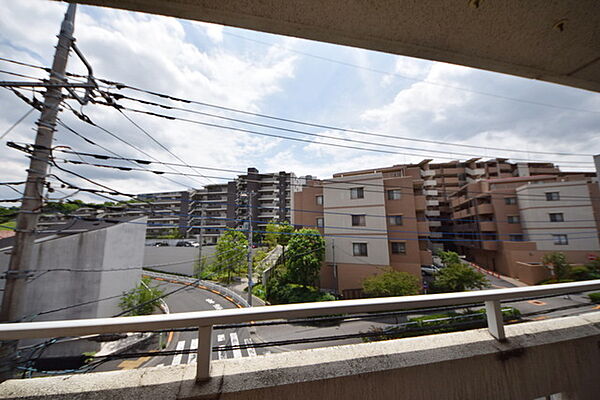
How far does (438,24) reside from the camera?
1403 millimetres

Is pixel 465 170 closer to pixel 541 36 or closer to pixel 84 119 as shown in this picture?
pixel 541 36

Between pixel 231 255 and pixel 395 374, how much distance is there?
670 inches

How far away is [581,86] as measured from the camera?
1940mm

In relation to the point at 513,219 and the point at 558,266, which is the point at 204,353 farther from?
the point at 513,219

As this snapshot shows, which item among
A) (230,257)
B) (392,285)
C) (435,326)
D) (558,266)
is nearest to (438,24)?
(435,326)

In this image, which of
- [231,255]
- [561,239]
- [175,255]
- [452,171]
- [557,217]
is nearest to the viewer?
[561,239]

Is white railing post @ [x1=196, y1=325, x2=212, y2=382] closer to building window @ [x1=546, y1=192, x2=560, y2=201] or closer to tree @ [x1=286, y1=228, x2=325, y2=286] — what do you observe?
tree @ [x1=286, y1=228, x2=325, y2=286]

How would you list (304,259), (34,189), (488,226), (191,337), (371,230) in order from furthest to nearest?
(488,226)
(371,230)
(304,259)
(191,337)
(34,189)

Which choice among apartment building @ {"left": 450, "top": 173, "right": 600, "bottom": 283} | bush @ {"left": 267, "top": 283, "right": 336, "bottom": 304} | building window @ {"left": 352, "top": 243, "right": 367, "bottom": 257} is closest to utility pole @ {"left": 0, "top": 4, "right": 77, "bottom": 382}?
bush @ {"left": 267, "top": 283, "right": 336, "bottom": 304}

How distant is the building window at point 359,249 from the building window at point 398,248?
5.94ft

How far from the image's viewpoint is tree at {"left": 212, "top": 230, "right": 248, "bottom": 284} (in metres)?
16.3

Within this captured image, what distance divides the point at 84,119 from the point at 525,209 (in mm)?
26553

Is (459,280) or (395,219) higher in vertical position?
(395,219)

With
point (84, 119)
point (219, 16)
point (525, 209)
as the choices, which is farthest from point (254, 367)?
point (525, 209)
